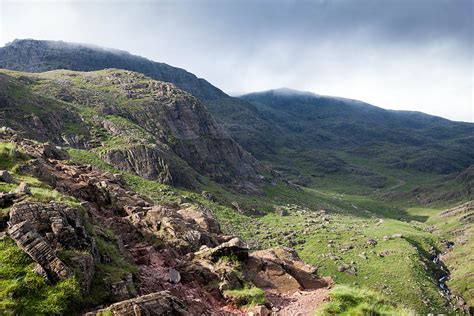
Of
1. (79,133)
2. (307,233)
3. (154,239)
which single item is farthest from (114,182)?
(79,133)

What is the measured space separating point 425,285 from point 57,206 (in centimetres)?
6503

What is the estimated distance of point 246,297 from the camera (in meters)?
17.9

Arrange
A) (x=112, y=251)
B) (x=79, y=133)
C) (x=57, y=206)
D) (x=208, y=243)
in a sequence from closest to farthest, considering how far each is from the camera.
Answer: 1. (x=57, y=206)
2. (x=112, y=251)
3. (x=208, y=243)
4. (x=79, y=133)

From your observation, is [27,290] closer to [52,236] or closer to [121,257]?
[52,236]

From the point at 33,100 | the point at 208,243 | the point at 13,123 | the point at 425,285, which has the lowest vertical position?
the point at 425,285

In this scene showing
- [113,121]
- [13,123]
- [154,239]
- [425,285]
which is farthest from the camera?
[113,121]

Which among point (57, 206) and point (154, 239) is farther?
point (154, 239)

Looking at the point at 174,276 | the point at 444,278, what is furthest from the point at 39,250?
the point at 444,278

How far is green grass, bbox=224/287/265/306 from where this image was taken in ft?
57.9

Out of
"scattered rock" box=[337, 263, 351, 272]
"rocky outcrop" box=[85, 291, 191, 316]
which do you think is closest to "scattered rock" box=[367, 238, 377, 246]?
"scattered rock" box=[337, 263, 351, 272]

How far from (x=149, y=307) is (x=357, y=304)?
9511 mm

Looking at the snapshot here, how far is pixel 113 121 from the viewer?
106 meters

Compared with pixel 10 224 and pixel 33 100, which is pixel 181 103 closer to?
pixel 33 100

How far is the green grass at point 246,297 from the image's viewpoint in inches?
695
